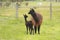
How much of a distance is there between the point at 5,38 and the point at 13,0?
1251 inches

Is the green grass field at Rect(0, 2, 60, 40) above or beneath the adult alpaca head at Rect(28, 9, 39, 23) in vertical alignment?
beneath

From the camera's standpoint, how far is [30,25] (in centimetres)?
1121

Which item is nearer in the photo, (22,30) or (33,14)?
(33,14)

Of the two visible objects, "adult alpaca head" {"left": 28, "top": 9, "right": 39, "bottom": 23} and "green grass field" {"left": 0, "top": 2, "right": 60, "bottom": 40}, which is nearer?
"green grass field" {"left": 0, "top": 2, "right": 60, "bottom": 40}

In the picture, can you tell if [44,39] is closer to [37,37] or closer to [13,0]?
[37,37]

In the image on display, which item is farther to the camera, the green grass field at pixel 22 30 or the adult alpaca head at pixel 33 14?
the adult alpaca head at pixel 33 14

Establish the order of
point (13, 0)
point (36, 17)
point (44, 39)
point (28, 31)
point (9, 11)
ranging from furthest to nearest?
point (13, 0)
point (9, 11)
point (28, 31)
point (36, 17)
point (44, 39)

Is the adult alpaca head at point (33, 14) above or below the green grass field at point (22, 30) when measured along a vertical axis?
above

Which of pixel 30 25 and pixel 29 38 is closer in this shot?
pixel 29 38

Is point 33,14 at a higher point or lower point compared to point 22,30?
higher

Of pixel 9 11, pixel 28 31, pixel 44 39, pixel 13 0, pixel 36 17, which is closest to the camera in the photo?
pixel 44 39

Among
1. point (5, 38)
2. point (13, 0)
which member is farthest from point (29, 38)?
point (13, 0)

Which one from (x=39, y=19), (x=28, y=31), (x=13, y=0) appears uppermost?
(x=39, y=19)

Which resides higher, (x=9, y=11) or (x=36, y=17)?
(x=36, y=17)
